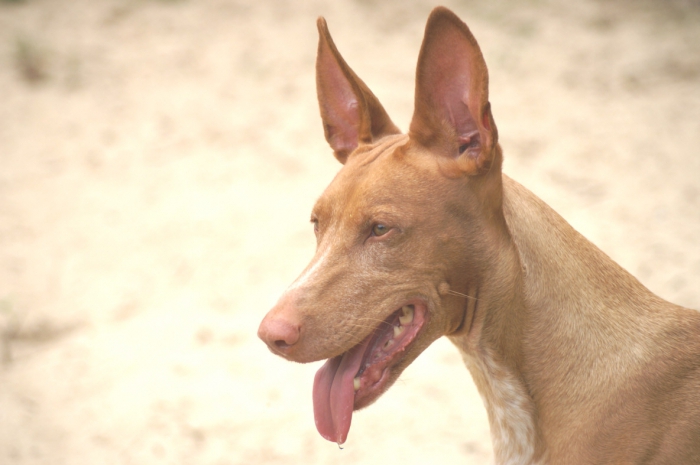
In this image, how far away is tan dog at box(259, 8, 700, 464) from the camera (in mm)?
2543

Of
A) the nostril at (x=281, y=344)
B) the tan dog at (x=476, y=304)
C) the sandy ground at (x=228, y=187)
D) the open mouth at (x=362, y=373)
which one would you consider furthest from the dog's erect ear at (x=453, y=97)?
the sandy ground at (x=228, y=187)

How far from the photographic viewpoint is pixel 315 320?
8.37 ft

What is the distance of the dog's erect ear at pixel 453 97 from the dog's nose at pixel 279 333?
83 cm

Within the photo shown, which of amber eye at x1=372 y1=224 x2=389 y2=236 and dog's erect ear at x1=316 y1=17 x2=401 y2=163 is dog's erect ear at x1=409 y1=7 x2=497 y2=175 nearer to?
amber eye at x1=372 y1=224 x2=389 y2=236

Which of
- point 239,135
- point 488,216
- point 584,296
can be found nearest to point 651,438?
point 584,296

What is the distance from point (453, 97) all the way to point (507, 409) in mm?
1223

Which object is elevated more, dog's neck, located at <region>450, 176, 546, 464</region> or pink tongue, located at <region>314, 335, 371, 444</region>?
dog's neck, located at <region>450, 176, 546, 464</region>

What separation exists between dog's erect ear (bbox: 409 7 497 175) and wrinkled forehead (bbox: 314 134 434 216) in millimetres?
107

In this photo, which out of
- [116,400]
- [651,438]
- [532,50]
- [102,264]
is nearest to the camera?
[651,438]

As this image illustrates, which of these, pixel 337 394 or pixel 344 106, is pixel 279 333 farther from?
pixel 344 106

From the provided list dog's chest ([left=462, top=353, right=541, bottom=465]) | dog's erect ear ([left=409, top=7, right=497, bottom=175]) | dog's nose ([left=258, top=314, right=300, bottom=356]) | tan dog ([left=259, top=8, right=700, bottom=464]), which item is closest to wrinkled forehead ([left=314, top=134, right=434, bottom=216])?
tan dog ([left=259, top=8, right=700, bottom=464])

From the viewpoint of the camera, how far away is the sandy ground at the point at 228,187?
4926 mm

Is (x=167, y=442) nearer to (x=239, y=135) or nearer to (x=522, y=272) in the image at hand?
(x=522, y=272)

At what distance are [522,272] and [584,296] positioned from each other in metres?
0.26
